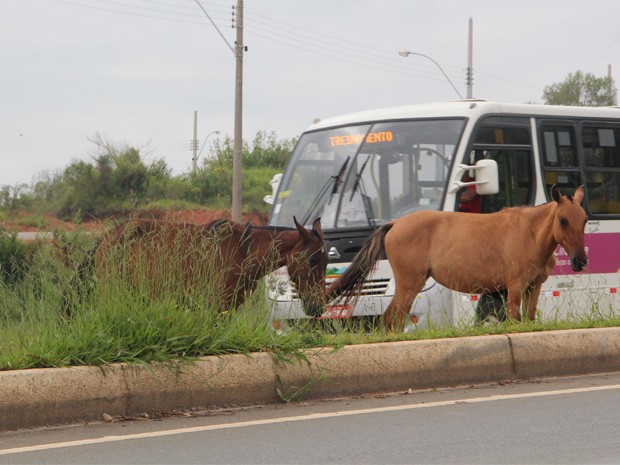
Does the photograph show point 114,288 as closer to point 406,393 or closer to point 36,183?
point 406,393

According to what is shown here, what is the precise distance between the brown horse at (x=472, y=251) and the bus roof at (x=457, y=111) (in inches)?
85.3

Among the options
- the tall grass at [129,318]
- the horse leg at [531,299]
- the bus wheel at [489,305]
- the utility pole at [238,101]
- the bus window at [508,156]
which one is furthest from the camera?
the utility pole at [238,101]

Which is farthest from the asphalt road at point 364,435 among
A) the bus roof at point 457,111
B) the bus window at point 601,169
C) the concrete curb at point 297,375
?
the bus window at point 601,169

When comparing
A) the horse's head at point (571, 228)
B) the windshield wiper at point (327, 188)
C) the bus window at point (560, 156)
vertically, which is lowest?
the horse's head at point (571, 228)

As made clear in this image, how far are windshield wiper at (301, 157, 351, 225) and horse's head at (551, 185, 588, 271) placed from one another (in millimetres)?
3527

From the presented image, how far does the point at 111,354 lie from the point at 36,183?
44491 mm

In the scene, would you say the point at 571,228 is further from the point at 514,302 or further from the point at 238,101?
the point at 238,101

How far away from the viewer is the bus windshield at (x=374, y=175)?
→ 45.3ft

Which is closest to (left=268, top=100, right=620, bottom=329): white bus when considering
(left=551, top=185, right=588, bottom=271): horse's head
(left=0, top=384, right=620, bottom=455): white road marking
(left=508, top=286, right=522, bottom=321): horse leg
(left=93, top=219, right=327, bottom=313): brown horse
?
(left=508, top=286, right=522, bottom=321): horse leg

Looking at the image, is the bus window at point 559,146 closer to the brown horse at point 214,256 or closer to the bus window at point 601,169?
the bus window at point 601,169

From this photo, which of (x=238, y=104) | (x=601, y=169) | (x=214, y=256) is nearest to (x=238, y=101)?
(x=238, y=104)

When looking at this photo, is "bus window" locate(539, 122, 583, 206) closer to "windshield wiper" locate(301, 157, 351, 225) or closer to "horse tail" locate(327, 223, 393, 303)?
"windshield wiper" locate(301, 157, 351, 225)

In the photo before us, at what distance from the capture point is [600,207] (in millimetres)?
15281

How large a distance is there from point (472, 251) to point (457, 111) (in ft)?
8.80
